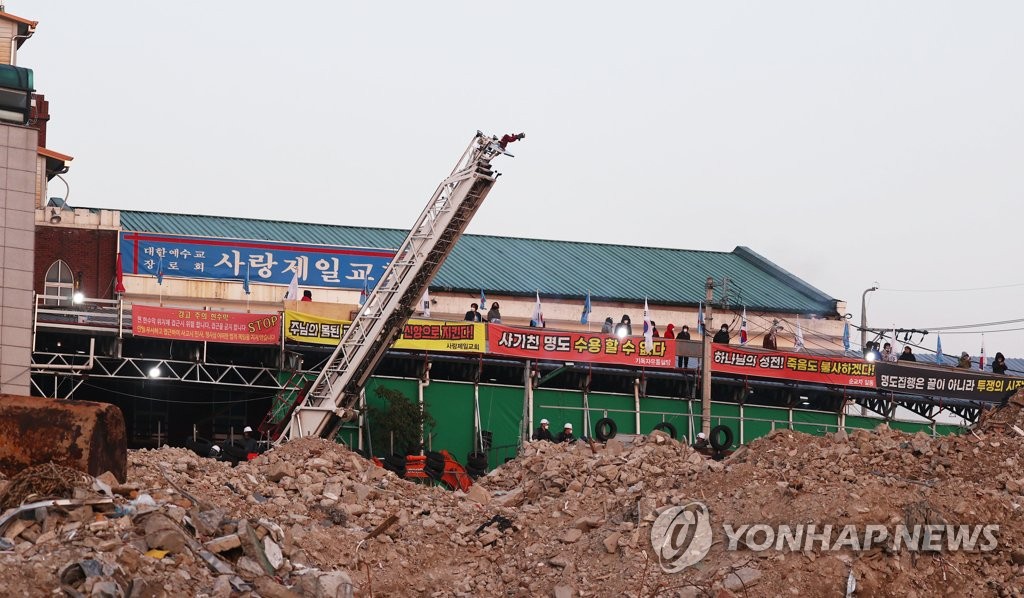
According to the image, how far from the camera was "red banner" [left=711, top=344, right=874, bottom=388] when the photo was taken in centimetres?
4666

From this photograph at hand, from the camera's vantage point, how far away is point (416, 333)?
4238 centimetres

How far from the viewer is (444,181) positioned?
35.3 metres

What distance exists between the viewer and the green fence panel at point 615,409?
45812 millimetres

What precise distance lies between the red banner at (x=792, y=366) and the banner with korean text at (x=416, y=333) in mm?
8743

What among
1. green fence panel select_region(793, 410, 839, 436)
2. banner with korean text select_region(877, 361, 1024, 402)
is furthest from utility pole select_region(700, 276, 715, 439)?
banner with korean text select_region(877, 361, 1024, 402)

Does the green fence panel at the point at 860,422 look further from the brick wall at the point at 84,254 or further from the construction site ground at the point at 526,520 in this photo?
the brick wall at the point at 84,254

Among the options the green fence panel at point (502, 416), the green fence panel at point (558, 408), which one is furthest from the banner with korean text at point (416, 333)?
the green fence panel at point (558, 408)

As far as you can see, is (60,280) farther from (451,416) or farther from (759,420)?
(759,420)

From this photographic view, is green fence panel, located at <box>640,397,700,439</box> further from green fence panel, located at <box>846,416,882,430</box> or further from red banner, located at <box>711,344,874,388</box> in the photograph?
green fence panel, located at <box>846,416,882,430</box>

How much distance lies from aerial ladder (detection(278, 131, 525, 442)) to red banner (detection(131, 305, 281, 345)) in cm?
420

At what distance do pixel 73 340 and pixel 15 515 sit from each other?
25.0 metres

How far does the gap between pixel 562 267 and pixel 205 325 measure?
20.6 m

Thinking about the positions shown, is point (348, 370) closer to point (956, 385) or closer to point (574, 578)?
point (574, 578)

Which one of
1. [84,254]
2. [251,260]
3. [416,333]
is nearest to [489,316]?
[416,333]
